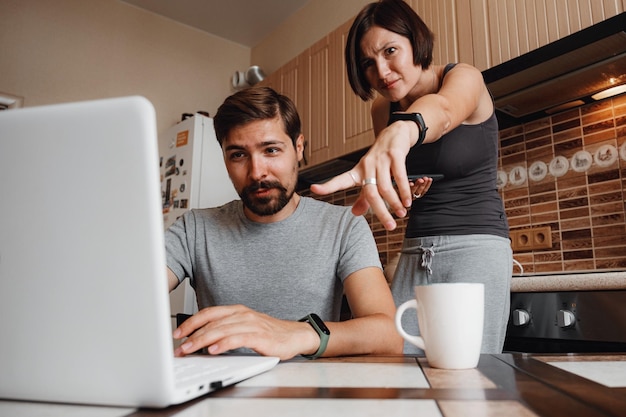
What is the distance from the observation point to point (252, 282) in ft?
3.68

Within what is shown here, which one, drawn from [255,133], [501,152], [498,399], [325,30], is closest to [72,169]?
[498,399]

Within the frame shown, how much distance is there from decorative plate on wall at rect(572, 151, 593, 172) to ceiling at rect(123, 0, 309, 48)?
209 centimetres

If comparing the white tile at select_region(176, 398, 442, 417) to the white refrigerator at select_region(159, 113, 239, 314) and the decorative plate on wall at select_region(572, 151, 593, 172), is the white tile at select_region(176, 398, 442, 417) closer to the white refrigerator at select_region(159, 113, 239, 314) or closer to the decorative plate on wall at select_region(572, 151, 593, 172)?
the decorative plate on wall at select_region(572, 151, 593, 172)

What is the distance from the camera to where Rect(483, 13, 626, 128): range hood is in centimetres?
141

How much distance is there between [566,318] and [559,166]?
2.51 feet

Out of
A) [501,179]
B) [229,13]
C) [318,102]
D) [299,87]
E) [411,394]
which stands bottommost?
[411,394]

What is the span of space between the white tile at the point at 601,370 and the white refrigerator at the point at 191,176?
7.96 feet

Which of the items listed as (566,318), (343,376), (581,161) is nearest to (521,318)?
(566,318)

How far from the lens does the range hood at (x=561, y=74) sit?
1.41m

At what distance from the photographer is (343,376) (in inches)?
18.6

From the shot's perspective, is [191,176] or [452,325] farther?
[191,176]

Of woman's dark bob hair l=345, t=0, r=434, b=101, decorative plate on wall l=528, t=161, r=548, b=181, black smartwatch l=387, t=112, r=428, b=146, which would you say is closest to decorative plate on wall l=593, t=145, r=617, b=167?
decorative plate on wall l=528, t=161, r=548, b=181

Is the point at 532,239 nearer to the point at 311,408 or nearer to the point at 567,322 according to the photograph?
the point at 567,322

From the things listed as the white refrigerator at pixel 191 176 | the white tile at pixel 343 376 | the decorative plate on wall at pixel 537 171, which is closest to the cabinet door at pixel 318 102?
the white refrigerator at pixel 191 176
